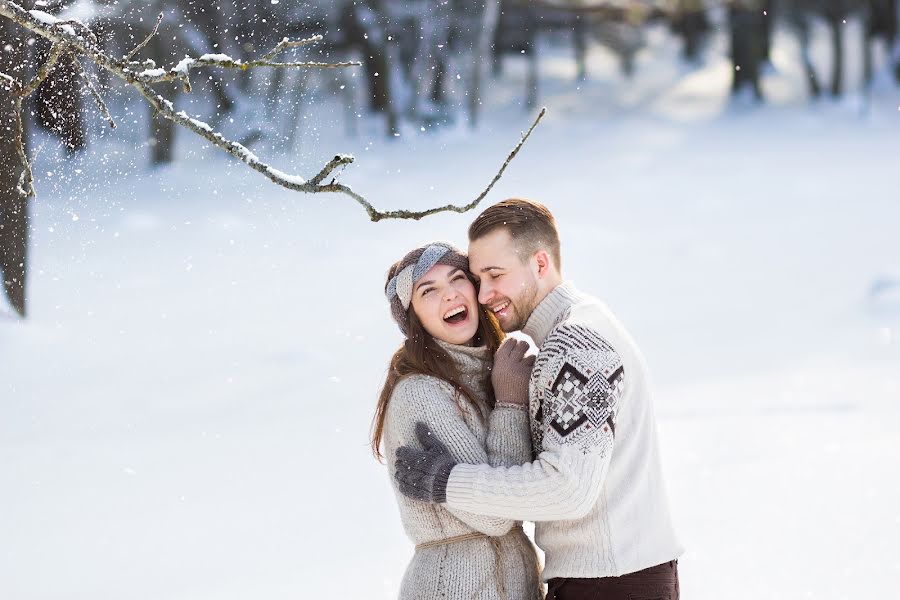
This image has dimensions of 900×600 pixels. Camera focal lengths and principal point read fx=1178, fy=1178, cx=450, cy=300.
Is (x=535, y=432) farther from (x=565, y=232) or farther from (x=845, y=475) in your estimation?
(x=565, y=232)

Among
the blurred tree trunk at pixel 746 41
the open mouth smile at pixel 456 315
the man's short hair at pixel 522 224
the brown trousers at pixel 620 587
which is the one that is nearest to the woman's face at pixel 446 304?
the open mouth smile at pixel 456 315

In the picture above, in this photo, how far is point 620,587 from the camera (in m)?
2.51

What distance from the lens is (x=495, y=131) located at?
16.2m

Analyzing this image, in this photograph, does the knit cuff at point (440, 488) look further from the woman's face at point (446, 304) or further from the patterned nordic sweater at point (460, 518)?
the woman's face at point (446, 304)

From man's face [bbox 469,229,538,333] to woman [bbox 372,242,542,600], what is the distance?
0.06 meters

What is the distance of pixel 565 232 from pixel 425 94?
12.6 ft

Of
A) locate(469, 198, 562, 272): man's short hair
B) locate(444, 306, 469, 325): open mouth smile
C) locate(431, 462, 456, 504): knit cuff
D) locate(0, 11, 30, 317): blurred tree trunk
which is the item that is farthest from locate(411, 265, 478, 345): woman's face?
locate(0, 11, 30, 317): blurred tree trunk

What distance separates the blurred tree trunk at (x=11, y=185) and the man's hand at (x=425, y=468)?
4.93 meters

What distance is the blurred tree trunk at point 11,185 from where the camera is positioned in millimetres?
7094

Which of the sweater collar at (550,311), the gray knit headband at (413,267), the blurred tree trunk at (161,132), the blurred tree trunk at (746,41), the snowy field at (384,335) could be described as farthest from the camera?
the blurred tree trunk at (746,41)

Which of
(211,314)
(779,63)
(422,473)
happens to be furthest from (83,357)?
(779,63)

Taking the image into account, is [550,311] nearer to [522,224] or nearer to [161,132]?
[522,224]

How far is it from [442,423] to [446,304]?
30 cm

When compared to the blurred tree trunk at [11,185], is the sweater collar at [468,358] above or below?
above
